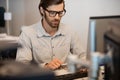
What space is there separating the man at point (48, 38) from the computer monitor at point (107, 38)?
1.11 metres

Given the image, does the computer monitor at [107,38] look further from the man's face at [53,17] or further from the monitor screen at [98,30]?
the man's face at [53,17]

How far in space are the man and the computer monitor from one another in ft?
3.64

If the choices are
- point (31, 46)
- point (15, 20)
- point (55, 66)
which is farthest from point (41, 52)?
point (15, 20)

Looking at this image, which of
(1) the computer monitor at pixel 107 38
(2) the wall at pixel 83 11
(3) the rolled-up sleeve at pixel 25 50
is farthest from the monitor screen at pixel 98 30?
(2) the wall at pixel 83 11

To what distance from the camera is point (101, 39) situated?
37.0 inches

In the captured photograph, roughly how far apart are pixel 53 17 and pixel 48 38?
0.65ft

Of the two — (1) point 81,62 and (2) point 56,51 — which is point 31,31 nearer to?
(2) point 56,51

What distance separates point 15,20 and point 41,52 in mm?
1900

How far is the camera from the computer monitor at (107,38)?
79cm

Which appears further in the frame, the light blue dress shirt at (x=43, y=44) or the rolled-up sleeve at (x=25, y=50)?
the light blue dress shirt at (x=43, y=44)

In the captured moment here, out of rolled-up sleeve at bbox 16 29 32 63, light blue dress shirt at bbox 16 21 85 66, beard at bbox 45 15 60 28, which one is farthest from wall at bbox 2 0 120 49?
rolled-up sleeve at bbox 16 29 32 63

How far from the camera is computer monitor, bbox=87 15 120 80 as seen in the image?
0.79 m

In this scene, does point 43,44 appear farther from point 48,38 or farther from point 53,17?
point 53,17

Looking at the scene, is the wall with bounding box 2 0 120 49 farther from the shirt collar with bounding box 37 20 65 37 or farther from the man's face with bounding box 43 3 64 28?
the man's face with bounding box 43 3 64 28
